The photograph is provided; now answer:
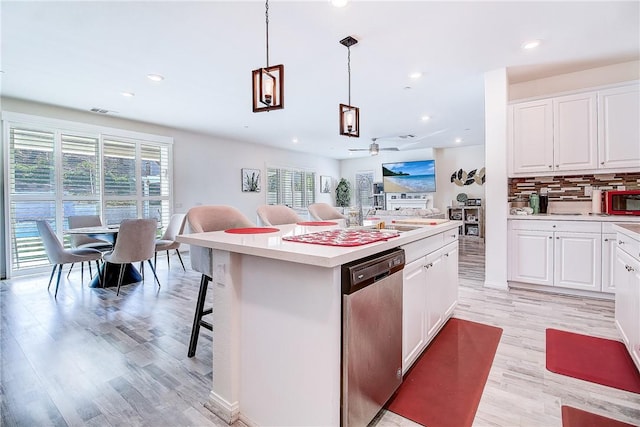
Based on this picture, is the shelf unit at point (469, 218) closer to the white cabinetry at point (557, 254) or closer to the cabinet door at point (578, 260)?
the white cabinetry at point (557, 254)

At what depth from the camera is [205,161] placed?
698cm

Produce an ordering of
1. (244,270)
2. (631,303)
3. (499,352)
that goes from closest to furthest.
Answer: (244,270)
(631,303)
(499,352)

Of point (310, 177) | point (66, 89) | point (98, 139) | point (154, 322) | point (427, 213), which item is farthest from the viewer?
point (310, 177)

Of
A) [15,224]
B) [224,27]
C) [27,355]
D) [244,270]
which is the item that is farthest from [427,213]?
[15,224]

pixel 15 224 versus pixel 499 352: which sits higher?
pixel 15 224

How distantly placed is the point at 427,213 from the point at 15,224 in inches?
276

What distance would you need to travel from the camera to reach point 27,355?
7.40ft

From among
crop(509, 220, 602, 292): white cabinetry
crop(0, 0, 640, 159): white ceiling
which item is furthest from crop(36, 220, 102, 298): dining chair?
crop(509, 220, 602, 292): white cabinetry

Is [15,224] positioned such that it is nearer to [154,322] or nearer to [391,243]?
[154,322]

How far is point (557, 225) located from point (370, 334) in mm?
3243

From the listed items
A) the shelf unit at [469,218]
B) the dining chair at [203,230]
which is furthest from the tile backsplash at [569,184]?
the shelf unit at [469,218]

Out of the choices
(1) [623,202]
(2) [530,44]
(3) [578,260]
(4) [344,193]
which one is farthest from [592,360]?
(4) [344,193]

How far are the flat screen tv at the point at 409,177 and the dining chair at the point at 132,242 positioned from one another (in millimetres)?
7344

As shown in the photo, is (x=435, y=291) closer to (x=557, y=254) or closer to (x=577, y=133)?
(x=557, y=254)
